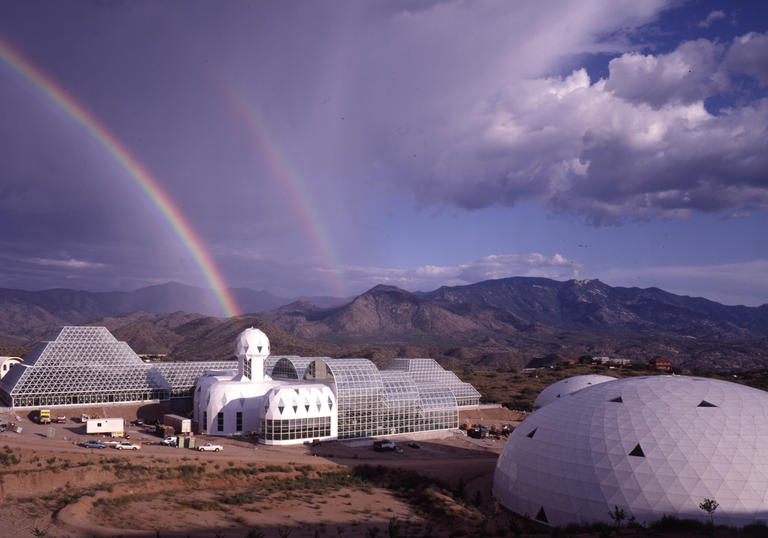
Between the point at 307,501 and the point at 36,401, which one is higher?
the point at 36,401

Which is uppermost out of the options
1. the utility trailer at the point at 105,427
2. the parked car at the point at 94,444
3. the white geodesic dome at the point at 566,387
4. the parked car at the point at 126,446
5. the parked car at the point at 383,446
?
the white geodesic dome at the point at 566,387

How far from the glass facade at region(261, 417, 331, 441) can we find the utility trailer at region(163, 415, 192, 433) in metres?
10.1

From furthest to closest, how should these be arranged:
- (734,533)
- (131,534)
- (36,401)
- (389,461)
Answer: (36,401) → (389,461) → (131,534) → (734,533)

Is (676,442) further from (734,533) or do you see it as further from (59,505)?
(59,505)

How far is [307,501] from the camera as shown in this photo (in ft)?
148

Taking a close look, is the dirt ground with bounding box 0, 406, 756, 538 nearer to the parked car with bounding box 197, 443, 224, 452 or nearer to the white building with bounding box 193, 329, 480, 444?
the parked car with bounding box 197, 443, 224, 452

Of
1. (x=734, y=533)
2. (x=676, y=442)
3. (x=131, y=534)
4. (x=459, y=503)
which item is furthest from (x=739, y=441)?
(x=131, y=534)

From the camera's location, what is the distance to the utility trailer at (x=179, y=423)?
66188mm

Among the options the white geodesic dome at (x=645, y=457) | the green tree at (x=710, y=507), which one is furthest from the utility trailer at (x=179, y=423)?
the green tree at (x=710, y=507)

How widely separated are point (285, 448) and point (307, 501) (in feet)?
59.3

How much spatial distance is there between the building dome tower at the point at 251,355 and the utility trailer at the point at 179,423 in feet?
34.3

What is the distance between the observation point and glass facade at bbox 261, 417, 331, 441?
63.6m

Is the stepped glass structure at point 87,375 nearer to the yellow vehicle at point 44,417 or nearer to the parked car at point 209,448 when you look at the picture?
the yellow vehicle at point 44,417

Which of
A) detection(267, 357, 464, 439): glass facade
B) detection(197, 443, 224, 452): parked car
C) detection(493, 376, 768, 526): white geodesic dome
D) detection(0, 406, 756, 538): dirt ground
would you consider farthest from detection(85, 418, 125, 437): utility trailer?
detection(493, 376, 768, 526): white geodesic dome
